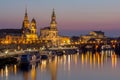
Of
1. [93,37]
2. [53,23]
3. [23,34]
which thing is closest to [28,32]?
[23,34]

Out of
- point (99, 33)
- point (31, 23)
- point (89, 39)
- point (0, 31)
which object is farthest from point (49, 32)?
point (99, 33)

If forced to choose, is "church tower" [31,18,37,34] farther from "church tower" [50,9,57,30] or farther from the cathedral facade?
"church tower" [50,9,57,30]

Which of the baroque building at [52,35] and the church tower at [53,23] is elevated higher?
the church tower at [53,23]

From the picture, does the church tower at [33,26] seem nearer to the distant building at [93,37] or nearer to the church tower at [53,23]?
the church tower at [53,23]

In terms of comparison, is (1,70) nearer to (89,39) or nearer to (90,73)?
(90,73)

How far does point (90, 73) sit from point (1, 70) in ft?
23.1

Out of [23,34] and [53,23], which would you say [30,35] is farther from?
[53,23]

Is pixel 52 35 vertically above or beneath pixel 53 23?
beneath

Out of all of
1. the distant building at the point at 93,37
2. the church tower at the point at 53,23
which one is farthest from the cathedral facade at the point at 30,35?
the distant building at the point at 93,37

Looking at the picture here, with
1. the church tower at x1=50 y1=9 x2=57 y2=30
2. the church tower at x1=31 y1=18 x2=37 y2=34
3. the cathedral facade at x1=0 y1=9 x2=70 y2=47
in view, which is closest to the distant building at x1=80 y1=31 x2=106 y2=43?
the cathedral facade at x1=0 y1=9 x2=70 y2=47

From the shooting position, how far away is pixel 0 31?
304 feet

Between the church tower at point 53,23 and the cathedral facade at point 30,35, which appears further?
the church tower at point 53,23

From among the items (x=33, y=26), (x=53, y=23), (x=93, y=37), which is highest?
(x=53, y=23)

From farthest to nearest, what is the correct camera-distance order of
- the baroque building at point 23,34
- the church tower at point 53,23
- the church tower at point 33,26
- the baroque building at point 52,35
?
the baroque building at point 52,35
the church tower at point 53,23
the church tower at point 33,26
the baroque building at point 23,34
